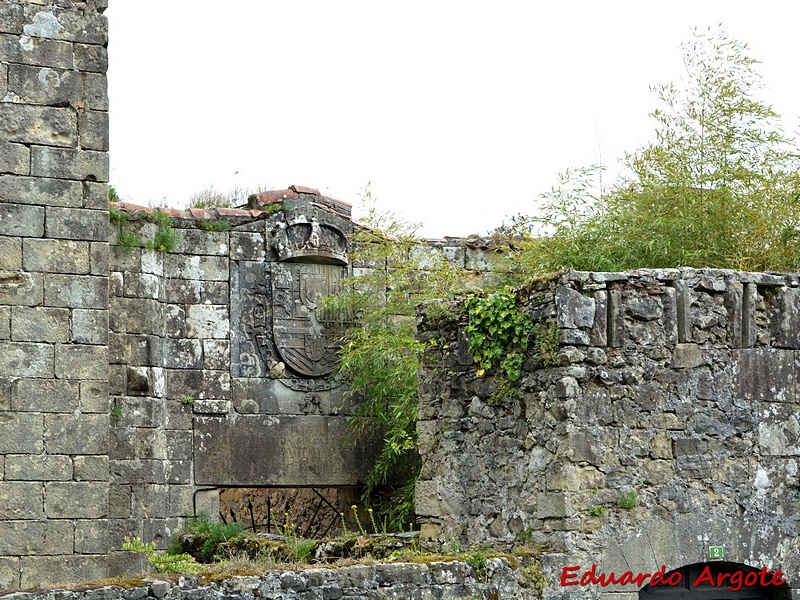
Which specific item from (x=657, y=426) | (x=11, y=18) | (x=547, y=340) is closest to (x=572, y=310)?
(x=547, y=340)

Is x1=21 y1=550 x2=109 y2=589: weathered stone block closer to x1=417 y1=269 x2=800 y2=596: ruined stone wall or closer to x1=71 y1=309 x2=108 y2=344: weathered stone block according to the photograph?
x1=71 y1=309 x2=108 y2=344: weathered stone block

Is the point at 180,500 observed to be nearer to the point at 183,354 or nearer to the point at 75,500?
the point at 183,354

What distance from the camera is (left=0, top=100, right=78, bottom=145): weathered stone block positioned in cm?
994

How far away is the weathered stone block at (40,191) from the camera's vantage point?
9.91 m

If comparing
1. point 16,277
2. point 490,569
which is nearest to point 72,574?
point 16,277

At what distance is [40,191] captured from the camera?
10000 mm

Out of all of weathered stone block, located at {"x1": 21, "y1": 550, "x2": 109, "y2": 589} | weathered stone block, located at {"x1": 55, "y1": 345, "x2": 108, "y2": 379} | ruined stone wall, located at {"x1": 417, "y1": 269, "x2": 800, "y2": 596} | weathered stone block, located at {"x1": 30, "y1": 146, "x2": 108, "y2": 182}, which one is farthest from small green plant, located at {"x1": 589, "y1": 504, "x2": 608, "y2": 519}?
weathered stone block, located at {"x1": 30, "y1": 146, "x2": 108, "y2": 182}

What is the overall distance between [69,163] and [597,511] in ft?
17.8

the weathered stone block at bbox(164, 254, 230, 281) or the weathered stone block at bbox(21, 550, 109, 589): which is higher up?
the weathered stone block at bbox(164, 254, 230, 281)

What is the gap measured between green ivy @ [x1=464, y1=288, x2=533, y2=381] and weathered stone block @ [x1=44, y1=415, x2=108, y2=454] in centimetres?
356

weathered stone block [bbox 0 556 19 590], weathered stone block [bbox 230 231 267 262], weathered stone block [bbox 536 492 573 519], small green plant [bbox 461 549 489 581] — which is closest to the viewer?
small green plant [bbox 461 549 489 581]

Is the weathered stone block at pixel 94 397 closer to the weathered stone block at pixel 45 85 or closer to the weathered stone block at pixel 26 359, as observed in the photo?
the weathered stone block at pixel 26 359

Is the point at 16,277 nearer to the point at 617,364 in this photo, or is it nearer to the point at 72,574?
the point at 72,574

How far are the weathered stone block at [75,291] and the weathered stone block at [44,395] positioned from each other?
0.63m
